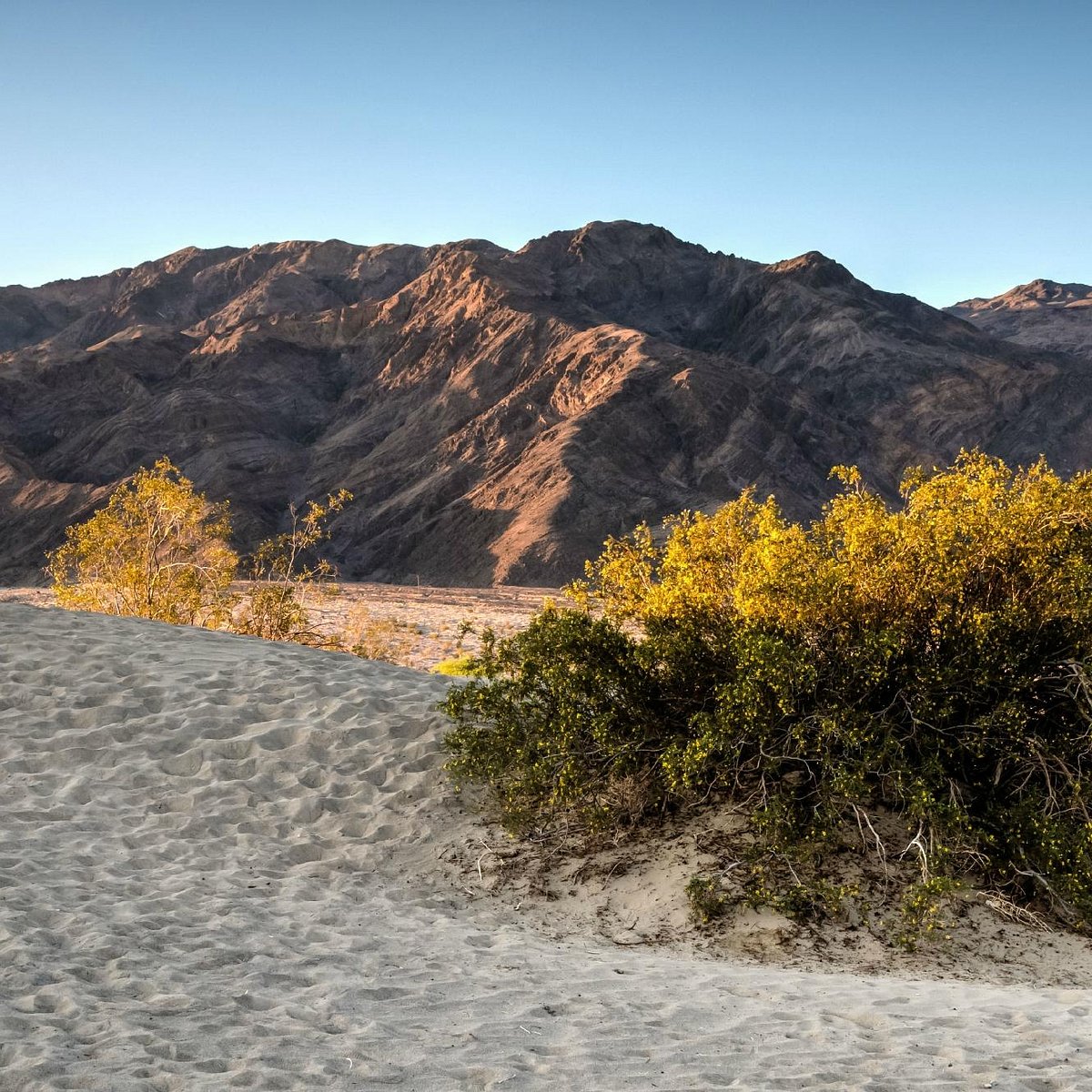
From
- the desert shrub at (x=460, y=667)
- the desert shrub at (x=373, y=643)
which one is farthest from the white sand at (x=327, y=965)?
the desert shrub at (x=373, y=643)

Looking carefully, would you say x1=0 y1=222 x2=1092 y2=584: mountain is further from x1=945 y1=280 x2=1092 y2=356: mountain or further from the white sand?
the white sand

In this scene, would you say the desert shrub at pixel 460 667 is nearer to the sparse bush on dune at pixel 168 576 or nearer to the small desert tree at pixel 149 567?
the sparse bush on dune at pixel 168 576

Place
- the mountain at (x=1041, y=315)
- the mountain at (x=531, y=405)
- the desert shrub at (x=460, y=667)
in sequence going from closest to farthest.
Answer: the desert shrub at (x=460, y=667) → the mountain at (x=531, y=405) → the mountain at (x=1041, y=315)

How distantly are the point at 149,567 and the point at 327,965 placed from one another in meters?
14.7

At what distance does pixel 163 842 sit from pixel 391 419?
77.1 m

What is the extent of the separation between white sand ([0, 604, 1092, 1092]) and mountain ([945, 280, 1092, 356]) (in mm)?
108999

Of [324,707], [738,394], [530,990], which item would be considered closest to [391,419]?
[738,394]

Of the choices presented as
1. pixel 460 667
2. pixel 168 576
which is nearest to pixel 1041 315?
pixel 168 576

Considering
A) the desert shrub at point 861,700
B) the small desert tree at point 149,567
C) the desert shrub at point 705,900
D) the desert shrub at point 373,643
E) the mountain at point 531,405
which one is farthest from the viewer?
the mountain at point 531,405

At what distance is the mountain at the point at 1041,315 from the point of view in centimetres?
11269

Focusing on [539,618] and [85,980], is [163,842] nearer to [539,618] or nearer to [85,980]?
[85,980]

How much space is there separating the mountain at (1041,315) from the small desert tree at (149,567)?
102506 millimetres

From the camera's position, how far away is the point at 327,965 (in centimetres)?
583

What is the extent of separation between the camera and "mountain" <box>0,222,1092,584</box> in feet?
221
